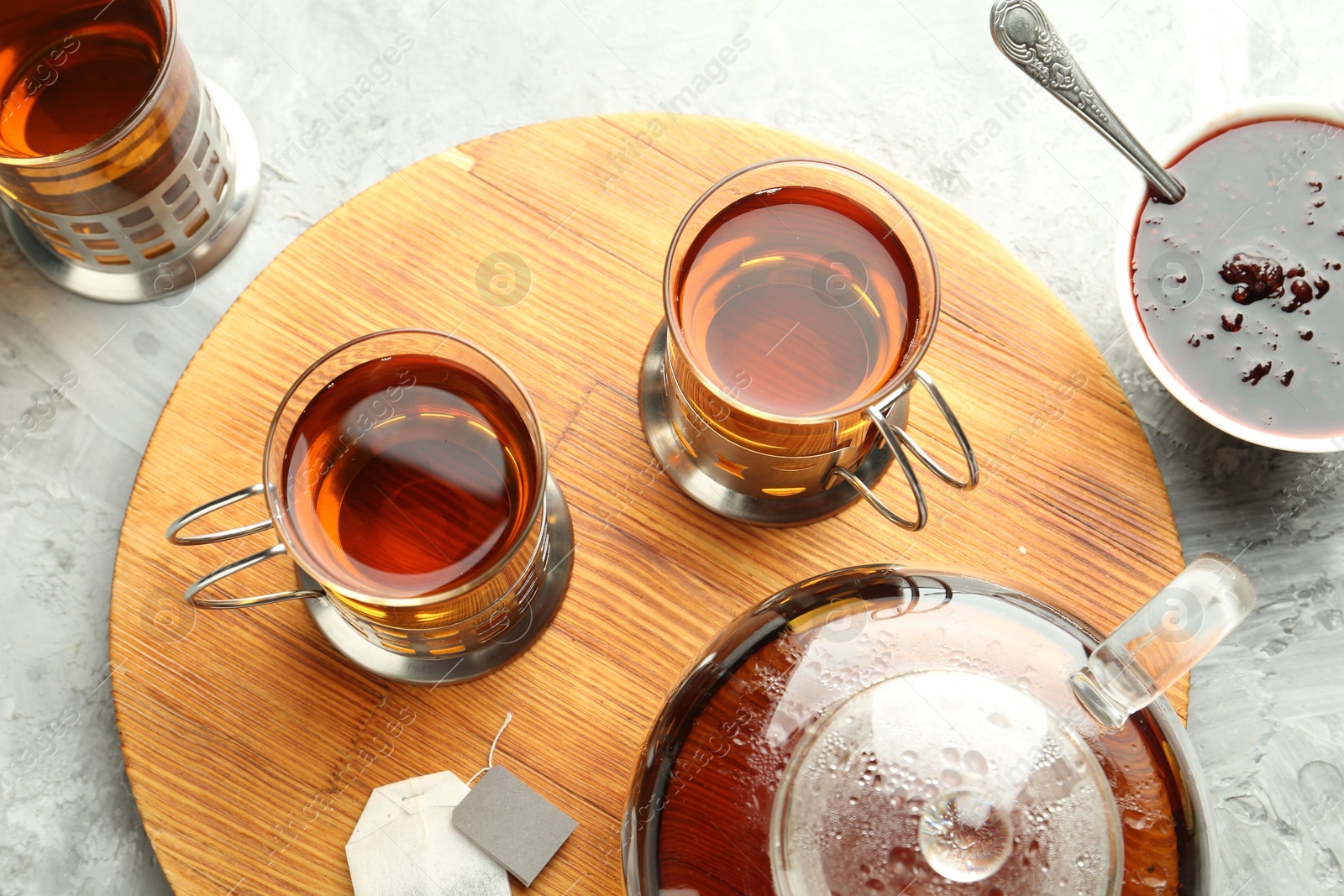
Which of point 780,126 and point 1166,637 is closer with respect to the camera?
point 1166,637

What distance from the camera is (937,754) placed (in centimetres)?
63

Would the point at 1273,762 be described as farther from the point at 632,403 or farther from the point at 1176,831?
the point at 632,403

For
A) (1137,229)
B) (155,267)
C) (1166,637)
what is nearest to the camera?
(1166,637)

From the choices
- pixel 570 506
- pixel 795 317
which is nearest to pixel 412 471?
pixel 570 506

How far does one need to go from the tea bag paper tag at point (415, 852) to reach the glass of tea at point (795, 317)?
0.37 m

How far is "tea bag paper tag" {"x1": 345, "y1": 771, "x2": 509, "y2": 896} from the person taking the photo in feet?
2.95

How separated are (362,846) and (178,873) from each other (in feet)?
0.51

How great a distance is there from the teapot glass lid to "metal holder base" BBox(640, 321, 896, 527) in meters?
0.31

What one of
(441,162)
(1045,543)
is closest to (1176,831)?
(1045,543)

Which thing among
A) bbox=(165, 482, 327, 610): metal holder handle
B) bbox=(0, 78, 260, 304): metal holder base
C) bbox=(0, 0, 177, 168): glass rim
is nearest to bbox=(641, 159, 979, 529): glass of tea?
bbox=(165, 482, 327, 610): metal holder handle

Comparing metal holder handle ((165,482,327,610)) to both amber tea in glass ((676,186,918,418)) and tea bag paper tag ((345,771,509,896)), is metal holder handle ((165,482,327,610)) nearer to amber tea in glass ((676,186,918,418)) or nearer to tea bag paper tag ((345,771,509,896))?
tea bag paper tag ((345,771,509,896))

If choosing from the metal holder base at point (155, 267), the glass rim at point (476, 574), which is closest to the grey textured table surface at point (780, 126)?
the metal holder base at point (155, 267)

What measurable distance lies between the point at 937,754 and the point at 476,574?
1.16ft

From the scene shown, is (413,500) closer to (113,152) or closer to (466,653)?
(466,653)
